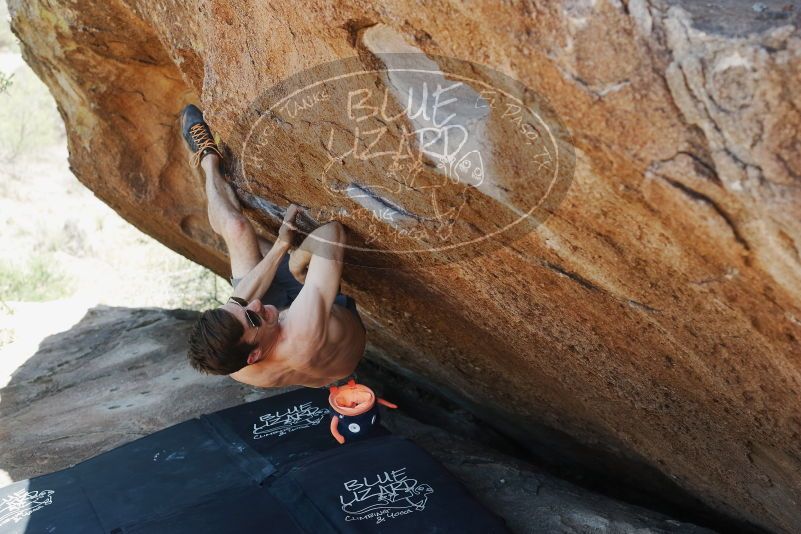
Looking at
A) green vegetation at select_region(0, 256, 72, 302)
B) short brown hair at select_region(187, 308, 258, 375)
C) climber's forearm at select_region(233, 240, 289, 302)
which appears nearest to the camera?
short brown hair at select_region(187, 308, 258, 375)

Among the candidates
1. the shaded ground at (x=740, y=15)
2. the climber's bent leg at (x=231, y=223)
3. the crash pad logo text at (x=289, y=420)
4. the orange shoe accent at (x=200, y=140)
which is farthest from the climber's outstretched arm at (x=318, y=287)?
the shaded ground at (x=740, y=15)

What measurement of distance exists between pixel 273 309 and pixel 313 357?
26 cm

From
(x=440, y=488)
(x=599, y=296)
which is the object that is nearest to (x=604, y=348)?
(x=599, y=296)

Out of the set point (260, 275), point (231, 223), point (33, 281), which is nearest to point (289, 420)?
point (260, 275)

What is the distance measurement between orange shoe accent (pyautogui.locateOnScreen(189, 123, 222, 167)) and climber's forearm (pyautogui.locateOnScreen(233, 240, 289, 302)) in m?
0.43

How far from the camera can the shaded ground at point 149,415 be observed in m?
3.23

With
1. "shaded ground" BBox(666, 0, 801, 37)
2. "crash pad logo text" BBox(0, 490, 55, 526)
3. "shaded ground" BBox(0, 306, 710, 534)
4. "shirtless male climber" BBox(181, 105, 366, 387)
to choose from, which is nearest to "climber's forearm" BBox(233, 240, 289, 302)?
"shirtless male climber" BBox(181, 105, 366, 387)

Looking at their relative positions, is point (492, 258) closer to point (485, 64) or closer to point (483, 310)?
point (483, 310)

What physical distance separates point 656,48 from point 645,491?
3.13 metres

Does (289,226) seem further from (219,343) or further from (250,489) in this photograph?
A: (250,489)

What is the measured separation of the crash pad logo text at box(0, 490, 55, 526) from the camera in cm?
300

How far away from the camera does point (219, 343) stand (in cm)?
262

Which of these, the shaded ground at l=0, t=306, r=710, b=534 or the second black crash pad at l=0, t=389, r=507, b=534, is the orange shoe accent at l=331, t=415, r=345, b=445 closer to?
the second black crash pad at l=0, t=389, r=507, b=534
